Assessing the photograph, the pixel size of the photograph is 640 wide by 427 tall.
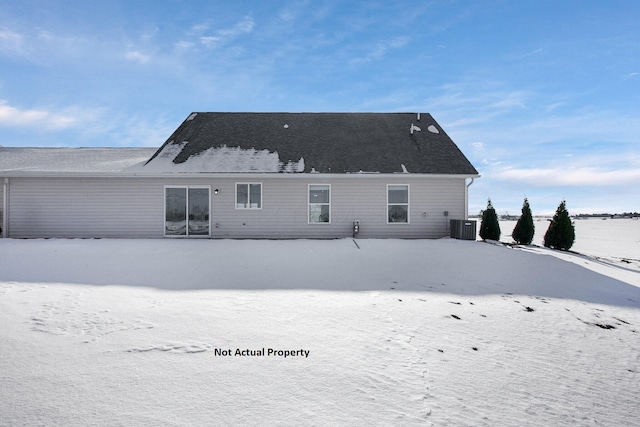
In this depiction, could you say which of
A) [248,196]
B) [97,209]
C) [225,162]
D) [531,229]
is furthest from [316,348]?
[531,229]

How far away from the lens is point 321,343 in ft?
12.0

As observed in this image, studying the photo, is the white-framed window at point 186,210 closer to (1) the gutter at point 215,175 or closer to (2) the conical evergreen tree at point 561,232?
(1) the gutter at point 215,175

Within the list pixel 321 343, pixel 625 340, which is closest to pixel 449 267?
pixel 625 340

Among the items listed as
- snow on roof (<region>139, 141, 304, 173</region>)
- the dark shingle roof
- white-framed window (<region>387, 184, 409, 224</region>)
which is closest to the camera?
snow on roof (<region>139, 141, 304, 173</region>)

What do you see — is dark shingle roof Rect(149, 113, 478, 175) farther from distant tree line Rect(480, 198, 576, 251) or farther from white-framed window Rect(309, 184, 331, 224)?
distant tree line Rect(480, 198, 576, 251)

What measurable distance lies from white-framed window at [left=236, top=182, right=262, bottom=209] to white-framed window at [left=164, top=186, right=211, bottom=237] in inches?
46.6

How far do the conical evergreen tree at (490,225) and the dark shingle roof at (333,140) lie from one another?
2.52 meters

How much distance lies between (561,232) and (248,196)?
1156 centimetres

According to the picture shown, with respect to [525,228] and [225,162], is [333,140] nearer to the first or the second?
[225,162]

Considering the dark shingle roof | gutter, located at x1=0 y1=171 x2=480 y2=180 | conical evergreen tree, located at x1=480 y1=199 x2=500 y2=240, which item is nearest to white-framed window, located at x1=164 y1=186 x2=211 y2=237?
gutter, located at x1=0 y1=171 x2=480 y2=180

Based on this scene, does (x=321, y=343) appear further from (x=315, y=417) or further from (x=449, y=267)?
(x=449, y=267)

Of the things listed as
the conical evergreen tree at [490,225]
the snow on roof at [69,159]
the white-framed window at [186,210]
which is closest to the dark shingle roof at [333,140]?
the white-framed window at [186,210]

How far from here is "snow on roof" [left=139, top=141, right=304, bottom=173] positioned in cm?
1298

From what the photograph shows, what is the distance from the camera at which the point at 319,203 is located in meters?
13.2
